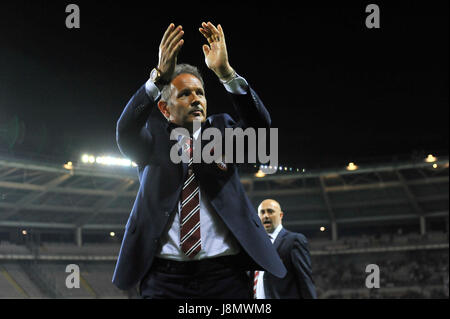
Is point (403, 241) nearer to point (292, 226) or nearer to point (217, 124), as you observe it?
point (292, 226)

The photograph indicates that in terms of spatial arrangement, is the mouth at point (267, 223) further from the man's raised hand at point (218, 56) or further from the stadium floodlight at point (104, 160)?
the stadium floodlight at point (104, 160)

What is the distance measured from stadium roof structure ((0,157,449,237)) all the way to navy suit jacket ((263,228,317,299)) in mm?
18423

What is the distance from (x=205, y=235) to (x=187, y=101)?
694 mm

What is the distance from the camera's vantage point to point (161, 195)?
2414mm

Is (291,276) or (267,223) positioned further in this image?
(267,223)

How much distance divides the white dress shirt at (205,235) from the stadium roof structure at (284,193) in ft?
70.9

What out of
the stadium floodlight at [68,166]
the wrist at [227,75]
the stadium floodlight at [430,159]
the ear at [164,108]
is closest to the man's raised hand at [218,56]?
the wrist at [227,75]

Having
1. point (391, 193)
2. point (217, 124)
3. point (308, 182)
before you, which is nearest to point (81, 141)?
point (308, 182)

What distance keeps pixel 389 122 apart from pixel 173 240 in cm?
2526

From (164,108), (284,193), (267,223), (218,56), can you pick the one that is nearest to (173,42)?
(218,56)

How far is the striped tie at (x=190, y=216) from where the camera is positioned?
2348mm

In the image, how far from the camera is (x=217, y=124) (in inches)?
103

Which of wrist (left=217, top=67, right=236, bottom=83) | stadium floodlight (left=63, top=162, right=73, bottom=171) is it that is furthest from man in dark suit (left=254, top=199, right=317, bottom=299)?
stadium floodlight (left=63, top=162, right=73, bottom=171)

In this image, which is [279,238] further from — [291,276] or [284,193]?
[284,193]
